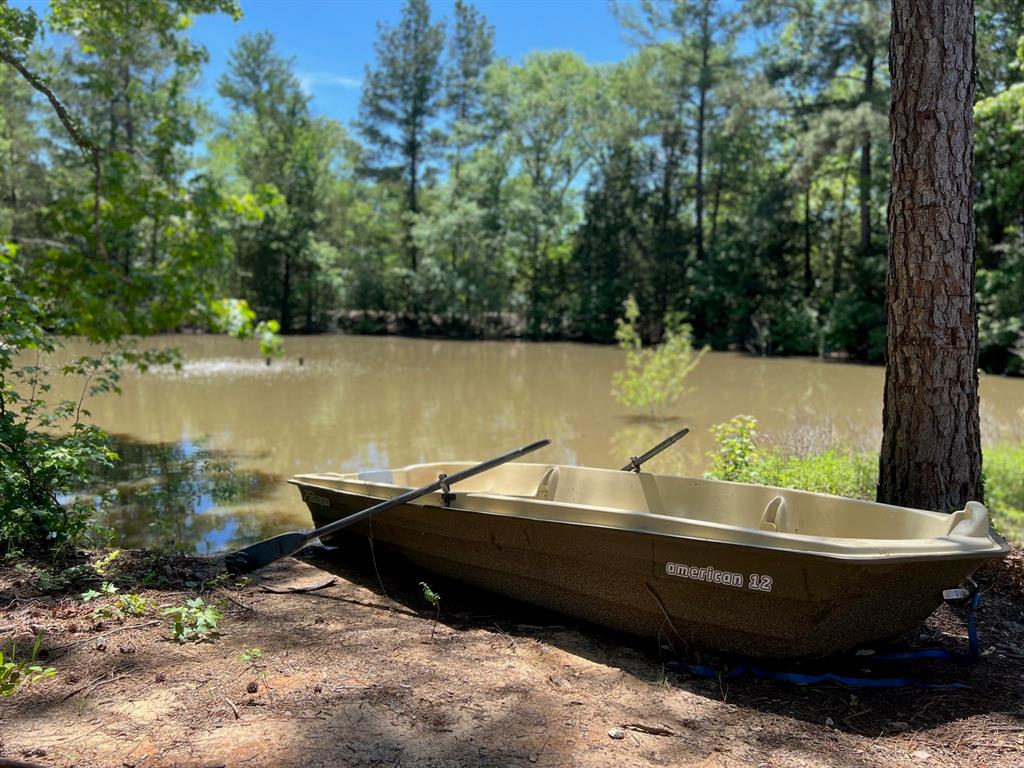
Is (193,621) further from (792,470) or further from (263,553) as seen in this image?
(792,470)

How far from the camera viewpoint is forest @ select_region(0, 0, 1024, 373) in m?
24.4

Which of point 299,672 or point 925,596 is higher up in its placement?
point 925,596

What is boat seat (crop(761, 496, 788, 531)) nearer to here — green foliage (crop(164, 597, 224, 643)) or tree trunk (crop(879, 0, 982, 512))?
tree trunk (crop(879, 0, 982, 512))

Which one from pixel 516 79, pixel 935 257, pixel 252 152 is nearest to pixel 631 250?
pixel 516 79

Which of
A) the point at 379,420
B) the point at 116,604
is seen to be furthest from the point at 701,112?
the point at 116,604

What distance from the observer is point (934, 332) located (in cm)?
395

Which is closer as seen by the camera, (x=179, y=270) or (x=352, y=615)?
(x=352, y=615)

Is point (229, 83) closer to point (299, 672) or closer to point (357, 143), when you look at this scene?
point (357, 143)

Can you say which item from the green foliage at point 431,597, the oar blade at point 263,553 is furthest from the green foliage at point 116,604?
the green foliage at point 431,597

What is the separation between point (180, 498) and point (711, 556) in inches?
230

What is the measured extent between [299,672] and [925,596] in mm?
2541

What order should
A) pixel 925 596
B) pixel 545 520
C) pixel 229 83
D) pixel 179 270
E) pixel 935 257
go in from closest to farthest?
pixel 925 596
pixel 545 520
pixel 935 257
pixel 179 270
pixel 229 83

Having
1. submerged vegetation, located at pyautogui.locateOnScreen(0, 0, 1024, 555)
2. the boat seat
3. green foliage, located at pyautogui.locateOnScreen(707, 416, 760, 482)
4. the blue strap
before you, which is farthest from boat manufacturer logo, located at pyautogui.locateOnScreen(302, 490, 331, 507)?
submerged vegetation, located at pyautogui.locateOnScreen(0, 0, 1024, 555)

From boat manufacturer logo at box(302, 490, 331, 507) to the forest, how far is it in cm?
1957
